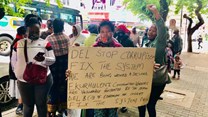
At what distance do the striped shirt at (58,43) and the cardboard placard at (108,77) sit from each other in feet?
4.29

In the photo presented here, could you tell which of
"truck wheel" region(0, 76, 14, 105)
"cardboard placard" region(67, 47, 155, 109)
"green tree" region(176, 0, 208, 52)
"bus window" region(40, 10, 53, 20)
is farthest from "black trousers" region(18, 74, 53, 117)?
"green tree" region(176, 0, 208, 52)

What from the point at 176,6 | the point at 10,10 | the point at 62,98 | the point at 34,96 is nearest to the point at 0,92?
the point at 62,98

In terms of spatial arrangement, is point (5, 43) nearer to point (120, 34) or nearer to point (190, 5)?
point (120, 34)

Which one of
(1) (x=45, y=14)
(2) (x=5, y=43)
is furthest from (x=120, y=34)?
(1) (x=45, y=14)

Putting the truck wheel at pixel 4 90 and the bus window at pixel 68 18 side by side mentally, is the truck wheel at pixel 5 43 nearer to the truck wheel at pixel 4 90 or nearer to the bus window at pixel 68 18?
the bus window at pixel 68 18

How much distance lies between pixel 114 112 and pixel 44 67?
1087mm

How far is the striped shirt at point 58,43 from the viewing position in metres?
3.62

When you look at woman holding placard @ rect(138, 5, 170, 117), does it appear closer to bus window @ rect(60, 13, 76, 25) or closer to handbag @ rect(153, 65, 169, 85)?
handbag @ rect(153, 65, 169, 85)

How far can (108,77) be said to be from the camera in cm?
258

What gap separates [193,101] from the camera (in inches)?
214

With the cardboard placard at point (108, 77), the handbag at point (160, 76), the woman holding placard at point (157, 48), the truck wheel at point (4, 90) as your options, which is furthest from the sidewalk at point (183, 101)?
the cardboard placard at point (108, 77)

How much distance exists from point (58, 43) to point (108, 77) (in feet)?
4.53

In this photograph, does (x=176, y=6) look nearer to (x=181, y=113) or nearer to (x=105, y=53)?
(x=181, y=113)

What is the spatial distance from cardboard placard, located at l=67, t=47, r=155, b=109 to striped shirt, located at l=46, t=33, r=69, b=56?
1309 mm
